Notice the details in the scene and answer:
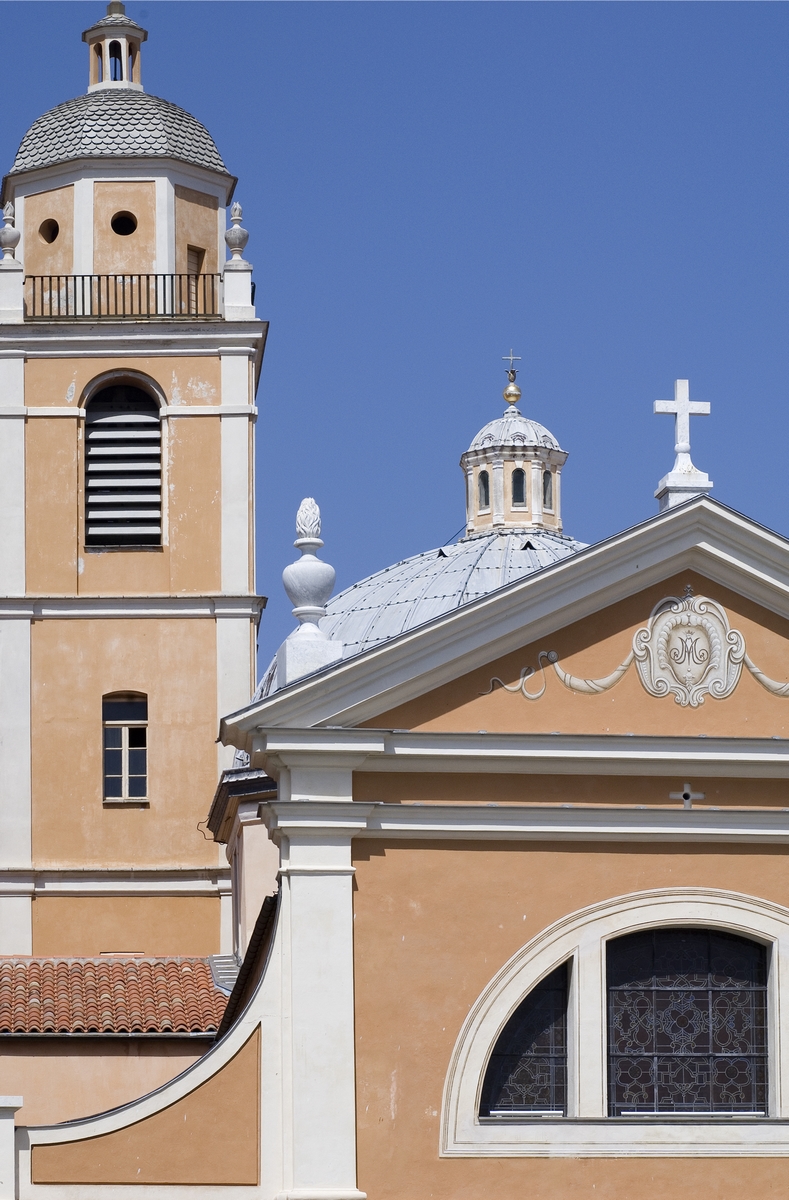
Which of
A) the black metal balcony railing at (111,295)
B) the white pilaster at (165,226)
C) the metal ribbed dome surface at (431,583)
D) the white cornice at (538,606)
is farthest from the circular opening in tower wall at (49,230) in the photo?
the white cornice at (538,606)

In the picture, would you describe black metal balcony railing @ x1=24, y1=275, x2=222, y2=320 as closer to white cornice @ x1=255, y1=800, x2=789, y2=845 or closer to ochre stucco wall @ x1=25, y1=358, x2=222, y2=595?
ochre stucco wall @ x1=25, y1=358, x2=222, y2=595

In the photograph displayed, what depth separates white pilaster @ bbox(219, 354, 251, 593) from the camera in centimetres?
2850

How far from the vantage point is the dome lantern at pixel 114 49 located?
31.5 meters

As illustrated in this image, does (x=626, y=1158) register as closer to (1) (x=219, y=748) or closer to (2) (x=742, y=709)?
(2) (x=742, y=709)

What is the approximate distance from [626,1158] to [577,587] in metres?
3.94

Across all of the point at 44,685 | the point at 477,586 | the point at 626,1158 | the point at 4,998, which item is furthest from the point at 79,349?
the point at 626,1158

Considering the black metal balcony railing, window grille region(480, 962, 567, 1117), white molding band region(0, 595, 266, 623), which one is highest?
the black metal balcony railing

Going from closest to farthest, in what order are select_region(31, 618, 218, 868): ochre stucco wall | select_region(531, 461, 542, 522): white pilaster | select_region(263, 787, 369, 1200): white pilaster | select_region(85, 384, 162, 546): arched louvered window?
select_region(263, 787, 369, 1200): white pilaster → select_region(31, 618, 218, 868): ochre stucco wall → select_region(85, 384, 162, 546): arched louvered window → select_region(531, 461, 542, 522): white pilaster

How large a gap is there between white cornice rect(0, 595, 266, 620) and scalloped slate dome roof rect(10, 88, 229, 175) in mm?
5846

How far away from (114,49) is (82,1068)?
588 inches

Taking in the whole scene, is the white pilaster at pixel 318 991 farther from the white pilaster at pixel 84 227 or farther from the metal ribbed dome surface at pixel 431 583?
the white pilaster at pixel 84 227

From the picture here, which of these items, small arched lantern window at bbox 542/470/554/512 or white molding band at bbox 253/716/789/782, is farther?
small arched lantern window at bbox 542/470/554/512

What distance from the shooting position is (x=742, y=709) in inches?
654

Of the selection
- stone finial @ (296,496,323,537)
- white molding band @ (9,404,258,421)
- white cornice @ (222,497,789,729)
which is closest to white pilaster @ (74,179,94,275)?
white molding band @ (9,404,258,421)
